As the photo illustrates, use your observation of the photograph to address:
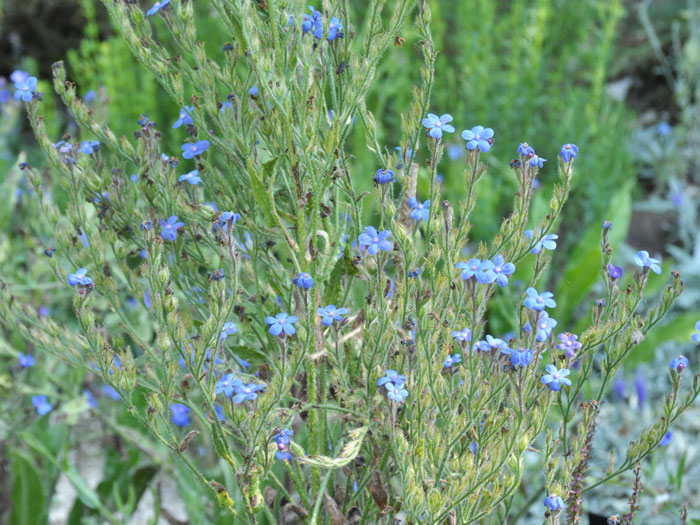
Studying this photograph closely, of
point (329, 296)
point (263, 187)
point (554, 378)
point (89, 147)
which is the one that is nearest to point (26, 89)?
point (89, 147)

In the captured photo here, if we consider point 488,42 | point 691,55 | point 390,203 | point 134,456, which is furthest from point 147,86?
point 390,203

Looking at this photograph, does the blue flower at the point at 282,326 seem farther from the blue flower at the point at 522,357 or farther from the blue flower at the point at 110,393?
the blue flower at the point at 110,393

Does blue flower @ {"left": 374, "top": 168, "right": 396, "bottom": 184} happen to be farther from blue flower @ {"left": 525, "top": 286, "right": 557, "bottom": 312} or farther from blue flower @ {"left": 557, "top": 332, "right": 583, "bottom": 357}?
blue flower @ {"left": 557, "top": 332, "right": 583, "bottom": 357}

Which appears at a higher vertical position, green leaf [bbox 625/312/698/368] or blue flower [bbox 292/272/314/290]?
green leaf [bbox 625/312/698/368]

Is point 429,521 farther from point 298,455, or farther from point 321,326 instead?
point 321,326

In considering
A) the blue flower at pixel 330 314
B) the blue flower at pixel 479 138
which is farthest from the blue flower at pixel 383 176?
the blue flower at pixel 330 314

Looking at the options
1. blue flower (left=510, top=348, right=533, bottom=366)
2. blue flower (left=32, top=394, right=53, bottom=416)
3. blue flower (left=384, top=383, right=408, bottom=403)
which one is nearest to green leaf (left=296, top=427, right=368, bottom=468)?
blue flower (left=384, top=383, right=408, bottom=403)

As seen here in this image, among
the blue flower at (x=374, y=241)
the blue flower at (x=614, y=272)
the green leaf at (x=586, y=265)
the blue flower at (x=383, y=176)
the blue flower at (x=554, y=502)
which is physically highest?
the green leaf at (x=586, y=265)
